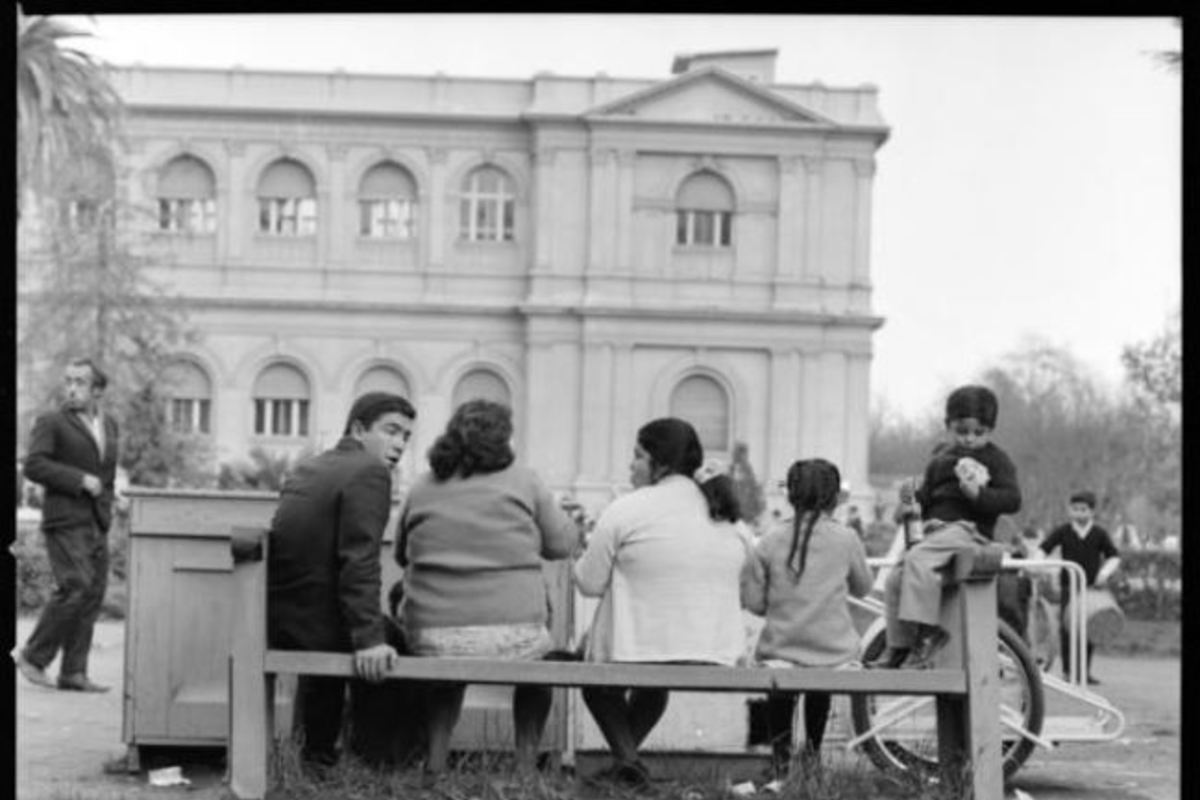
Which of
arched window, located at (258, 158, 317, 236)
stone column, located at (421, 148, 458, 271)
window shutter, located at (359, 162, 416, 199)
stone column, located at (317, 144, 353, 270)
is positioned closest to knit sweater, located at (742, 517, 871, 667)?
stone column, located at (421, 148, 458, 271)

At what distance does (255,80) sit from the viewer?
65.1 metres

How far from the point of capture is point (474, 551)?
7230mm

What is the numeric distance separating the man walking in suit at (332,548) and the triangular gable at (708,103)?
57.3m

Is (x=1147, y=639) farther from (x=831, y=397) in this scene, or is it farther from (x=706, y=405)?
(x=706, y=405)

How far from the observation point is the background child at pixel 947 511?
7.69 m

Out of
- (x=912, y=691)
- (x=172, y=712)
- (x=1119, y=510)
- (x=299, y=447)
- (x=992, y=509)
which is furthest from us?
(x=299, y=447)

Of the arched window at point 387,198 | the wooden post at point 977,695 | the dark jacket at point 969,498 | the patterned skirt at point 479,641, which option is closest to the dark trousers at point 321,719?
the patterned skirt at point 479,641

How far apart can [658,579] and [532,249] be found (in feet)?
188

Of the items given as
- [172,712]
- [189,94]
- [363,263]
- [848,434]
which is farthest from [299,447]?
[172,712]

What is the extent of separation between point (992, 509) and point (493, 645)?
1.95 meters

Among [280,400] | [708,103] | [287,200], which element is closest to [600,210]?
[708,103]

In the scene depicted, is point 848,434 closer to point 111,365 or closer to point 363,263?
point 363,263

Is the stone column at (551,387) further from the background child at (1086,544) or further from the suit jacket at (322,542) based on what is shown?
the suit jacket at (322,542)

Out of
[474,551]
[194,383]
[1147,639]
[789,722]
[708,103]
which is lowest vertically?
[1147,639]
